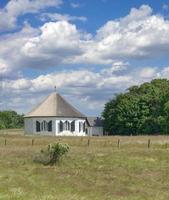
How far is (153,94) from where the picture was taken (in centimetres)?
10344

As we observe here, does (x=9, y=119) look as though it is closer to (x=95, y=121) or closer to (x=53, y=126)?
(x=95, y=121)

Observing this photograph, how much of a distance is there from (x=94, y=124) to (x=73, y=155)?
82.6 metres

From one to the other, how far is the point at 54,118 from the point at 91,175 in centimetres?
5681

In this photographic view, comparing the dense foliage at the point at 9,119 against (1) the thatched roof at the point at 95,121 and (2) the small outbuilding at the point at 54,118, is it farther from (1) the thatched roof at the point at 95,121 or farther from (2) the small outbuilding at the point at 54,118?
(2) the small outbuilding at the point at 54,118

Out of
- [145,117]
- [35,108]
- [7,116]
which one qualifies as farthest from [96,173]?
[7,116]

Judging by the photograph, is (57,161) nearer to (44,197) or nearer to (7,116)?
(44,197)

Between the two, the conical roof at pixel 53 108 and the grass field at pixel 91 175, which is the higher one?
the conical roof at pixel 53 108

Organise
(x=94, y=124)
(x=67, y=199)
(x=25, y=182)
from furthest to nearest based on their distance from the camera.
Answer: (x=94, y=124), (x=25, y=182), (x=67, y=199)

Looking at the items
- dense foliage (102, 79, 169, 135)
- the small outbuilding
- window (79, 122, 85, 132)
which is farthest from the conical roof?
dense foliage (102, 79, 169, 135)

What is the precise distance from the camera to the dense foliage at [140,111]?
94125mm

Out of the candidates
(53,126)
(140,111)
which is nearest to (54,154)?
(53,126)

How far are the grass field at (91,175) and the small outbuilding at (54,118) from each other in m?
44.3

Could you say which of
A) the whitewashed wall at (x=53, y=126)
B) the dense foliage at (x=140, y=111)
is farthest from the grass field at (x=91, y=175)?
the dense foliage at (x=140, y=111)

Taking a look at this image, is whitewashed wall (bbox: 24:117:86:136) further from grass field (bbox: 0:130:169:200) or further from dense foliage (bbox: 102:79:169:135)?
grass field (bbox: 0:130:169:200)
